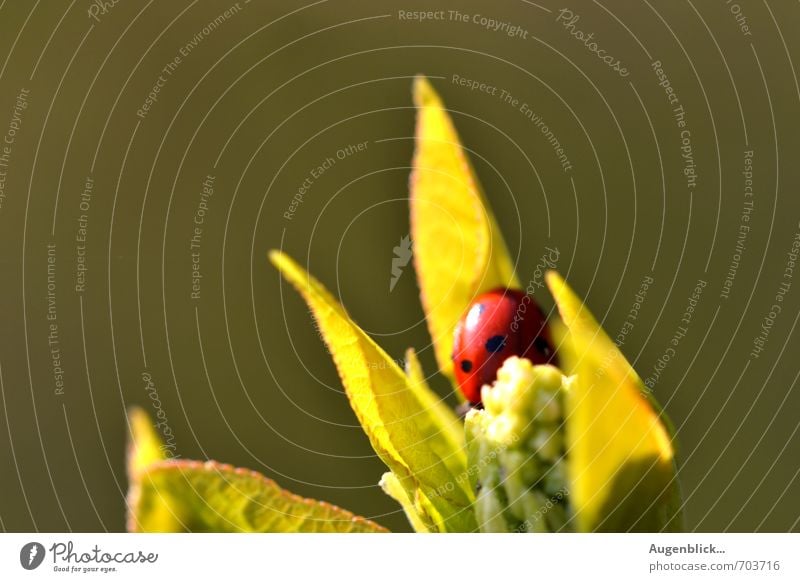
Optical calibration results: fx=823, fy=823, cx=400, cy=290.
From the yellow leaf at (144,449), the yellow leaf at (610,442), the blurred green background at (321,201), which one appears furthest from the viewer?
the blurred green background at (321,201)

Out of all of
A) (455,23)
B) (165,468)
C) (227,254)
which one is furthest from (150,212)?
(165,468)

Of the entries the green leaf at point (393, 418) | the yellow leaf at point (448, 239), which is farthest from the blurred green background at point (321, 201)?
the green leaf at point (393, 418)

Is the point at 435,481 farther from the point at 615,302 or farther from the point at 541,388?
the point at 615,302

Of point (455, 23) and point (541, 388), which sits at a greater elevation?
point (455, 23)

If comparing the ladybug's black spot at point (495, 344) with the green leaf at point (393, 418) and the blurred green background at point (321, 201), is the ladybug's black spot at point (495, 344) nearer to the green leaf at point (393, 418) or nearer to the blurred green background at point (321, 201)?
the green leaf at point (393, 418)

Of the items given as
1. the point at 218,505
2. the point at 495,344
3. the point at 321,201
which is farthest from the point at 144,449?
the point at 321,201
